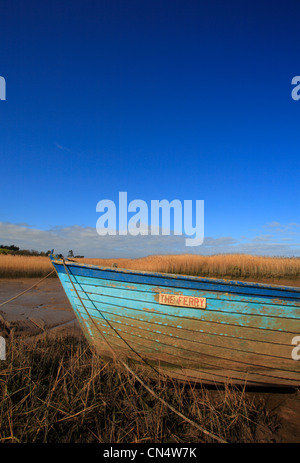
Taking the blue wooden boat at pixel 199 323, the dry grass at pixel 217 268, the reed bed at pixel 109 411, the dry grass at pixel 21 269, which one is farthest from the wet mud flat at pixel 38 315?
the dry grass at pixel 217 268

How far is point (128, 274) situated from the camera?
3.88 meters

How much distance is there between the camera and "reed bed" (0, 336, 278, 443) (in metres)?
2.89

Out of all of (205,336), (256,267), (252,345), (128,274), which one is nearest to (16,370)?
(128,274)

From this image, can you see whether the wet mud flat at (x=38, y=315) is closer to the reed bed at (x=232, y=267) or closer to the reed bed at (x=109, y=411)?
the reed bed at (x=109, y=411)

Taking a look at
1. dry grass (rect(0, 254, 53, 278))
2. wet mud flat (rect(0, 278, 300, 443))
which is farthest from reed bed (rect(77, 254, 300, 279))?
wet mud flat (rect(0, 278, 300, 443))

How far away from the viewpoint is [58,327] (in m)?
6.95

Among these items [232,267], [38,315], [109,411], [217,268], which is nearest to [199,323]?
[109,411]

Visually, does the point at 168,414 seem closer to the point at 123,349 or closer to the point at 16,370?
the point at 123,349

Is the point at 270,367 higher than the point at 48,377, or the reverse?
the point at 270,367

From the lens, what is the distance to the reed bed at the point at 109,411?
9.49ft

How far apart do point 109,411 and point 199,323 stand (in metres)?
1.58

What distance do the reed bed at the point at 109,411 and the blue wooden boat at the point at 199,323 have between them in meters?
0.36
